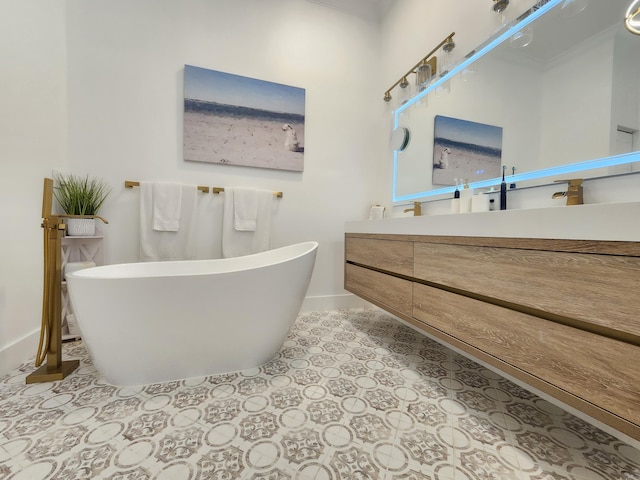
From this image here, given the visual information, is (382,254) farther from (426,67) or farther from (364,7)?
(364,7)

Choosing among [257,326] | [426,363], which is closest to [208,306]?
[257,326]

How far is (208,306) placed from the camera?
1197 millimetres

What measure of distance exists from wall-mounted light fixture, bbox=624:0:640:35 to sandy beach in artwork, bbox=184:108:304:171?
1.78m

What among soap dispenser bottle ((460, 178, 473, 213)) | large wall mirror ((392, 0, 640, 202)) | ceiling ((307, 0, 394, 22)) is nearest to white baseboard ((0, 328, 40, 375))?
soap dispenser bottle ((460, 178, 473, 213))

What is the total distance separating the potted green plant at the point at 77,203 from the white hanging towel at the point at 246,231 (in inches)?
30.3

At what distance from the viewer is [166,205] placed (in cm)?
189

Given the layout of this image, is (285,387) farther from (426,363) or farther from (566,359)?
(566,359)

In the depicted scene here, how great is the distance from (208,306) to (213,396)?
1.22 feet

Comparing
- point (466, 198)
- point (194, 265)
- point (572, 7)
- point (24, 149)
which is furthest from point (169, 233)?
point (572, 7)

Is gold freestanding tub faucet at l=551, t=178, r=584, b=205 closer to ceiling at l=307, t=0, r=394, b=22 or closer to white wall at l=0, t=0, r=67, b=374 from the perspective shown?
ceiling at l=307, t=0, r=394, b=22

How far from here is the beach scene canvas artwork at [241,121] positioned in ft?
6.46

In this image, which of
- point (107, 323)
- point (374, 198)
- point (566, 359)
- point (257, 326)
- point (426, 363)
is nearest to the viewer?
point (566, 359)

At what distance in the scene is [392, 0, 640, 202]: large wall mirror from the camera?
98 centimetres

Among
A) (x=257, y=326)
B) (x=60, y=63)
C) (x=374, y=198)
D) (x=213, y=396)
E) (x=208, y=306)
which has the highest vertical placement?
(x=60, y=63)
